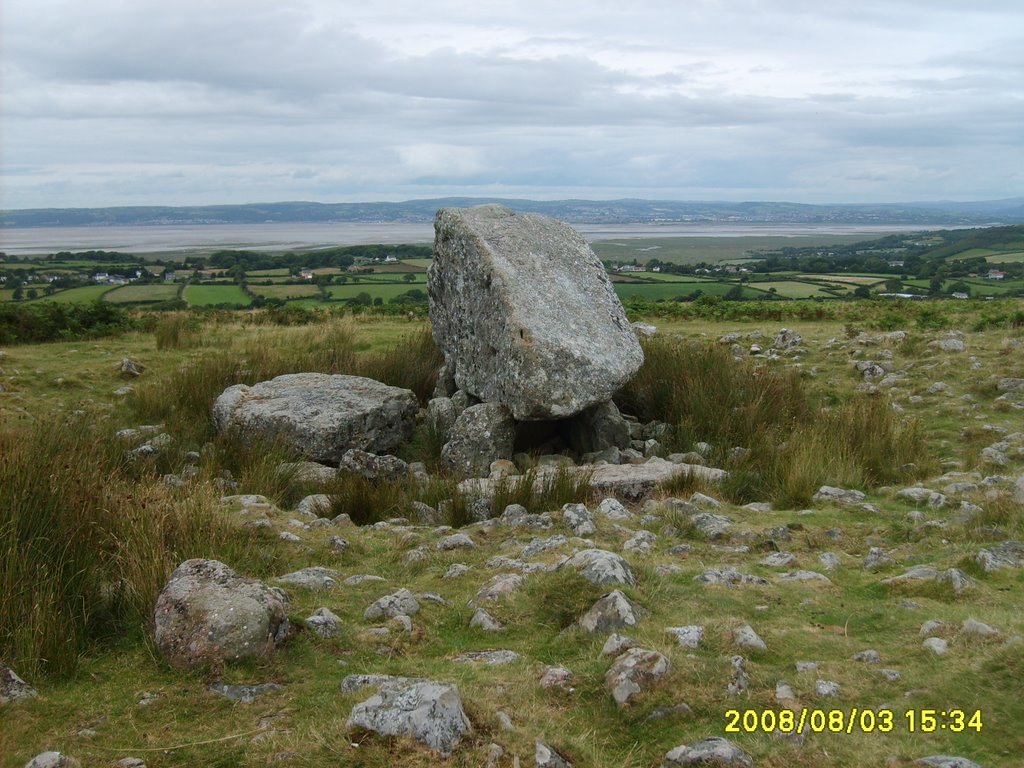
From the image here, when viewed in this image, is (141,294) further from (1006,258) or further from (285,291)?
(1006,258)

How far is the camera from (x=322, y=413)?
36.8 ft

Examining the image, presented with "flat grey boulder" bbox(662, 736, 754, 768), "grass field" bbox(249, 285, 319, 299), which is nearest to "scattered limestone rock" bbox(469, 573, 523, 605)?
"flat grey boulder" bbox(662, 736, 754, 768)

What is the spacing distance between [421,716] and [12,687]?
2076 mm

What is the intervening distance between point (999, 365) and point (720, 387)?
4966mm

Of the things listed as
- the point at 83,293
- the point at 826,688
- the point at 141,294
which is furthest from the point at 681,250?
the point at 826,688

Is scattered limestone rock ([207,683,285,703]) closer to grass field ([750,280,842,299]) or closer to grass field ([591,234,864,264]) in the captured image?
grass field ([750,280,842,299])

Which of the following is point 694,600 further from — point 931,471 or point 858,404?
point 858,404

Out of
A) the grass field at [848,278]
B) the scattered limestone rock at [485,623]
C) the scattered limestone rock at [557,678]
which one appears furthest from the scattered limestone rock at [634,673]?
the grass field at [848,278]

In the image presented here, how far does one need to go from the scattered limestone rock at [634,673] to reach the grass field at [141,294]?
100 feet

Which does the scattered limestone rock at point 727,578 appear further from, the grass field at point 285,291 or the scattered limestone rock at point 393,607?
the grass field at point 285,291

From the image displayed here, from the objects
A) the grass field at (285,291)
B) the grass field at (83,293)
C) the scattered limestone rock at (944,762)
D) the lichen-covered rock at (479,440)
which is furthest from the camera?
the grass field at (285,291)

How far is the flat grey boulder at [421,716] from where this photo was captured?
142 inches

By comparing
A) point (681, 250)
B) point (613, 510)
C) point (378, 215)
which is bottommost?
point (613, 510)

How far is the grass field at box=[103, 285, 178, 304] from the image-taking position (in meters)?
32.4
